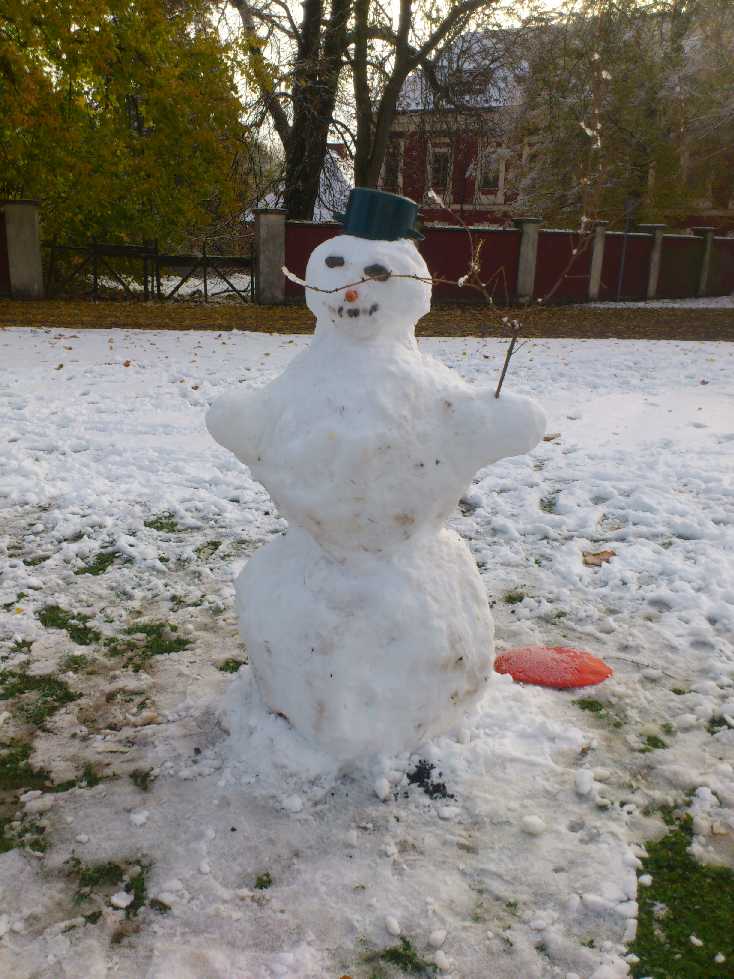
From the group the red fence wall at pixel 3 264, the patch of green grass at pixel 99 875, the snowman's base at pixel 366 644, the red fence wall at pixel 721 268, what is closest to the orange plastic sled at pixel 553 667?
the snowman's base at pixel 366 644

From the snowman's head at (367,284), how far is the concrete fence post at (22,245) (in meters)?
16.9

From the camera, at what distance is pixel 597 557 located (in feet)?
14.5

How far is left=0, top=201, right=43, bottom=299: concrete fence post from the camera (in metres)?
17.1

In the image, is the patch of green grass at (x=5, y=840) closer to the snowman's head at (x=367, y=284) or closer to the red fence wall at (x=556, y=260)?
the snowman's head at (x=367, y=284)

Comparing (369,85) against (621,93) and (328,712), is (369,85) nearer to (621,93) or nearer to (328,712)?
(621,93)

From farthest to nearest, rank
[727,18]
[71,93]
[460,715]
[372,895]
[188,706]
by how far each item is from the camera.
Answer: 1. [727,18]
2. [71,93]
3. [188,706]
4. [460,715]
5. [372,895]

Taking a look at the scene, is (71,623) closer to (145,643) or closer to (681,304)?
(145,643)

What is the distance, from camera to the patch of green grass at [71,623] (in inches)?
138

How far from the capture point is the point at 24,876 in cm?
222

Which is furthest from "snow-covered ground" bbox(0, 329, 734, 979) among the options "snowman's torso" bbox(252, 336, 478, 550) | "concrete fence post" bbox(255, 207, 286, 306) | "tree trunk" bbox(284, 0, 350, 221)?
"tree trunk" bbox(284, 0, 350, 221)

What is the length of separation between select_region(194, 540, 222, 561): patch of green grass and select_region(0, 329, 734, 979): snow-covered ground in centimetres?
2

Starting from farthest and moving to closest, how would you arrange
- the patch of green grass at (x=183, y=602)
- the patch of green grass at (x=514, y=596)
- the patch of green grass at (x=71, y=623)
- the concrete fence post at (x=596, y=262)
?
the concrete fence post at (x=596, y=262) < the patch of green grass at (x=514, y=596) < the patch of green grass at (x=183, y=602) < the patch of green grass at (x=71, y=623)

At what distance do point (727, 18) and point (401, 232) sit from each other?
24.1 meters

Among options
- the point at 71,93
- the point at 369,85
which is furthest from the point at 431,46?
the point at 71,93
